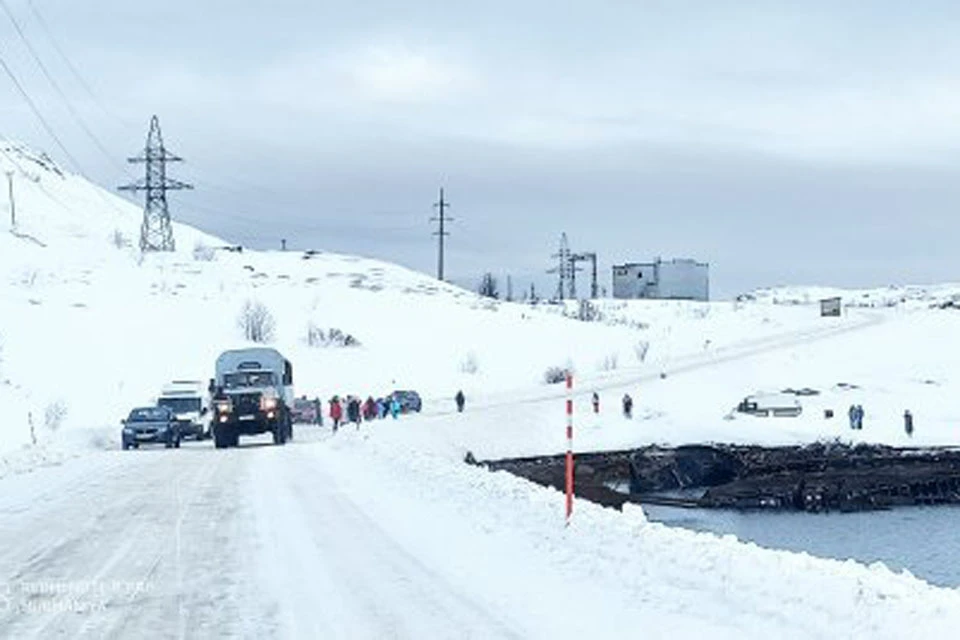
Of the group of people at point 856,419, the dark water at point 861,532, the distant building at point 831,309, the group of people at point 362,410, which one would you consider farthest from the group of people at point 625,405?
the distant building at point 831,309

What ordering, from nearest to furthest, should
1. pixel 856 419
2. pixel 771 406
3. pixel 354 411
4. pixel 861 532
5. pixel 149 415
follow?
pixel 861 532
pixel 149 415
pixel 354 411
pixel 856 419
pixel 771 406

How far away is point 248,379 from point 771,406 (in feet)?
104

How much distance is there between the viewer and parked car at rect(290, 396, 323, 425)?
72250mm

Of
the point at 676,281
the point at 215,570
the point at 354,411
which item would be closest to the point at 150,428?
the point at 354,411

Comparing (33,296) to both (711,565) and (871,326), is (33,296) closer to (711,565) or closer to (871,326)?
(871,326)

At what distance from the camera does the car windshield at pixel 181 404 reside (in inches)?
2352

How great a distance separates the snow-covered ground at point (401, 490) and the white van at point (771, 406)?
2.94 ft

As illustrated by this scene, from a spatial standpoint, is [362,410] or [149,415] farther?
[362,410]

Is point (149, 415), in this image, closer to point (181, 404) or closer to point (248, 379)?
point (248, 379)

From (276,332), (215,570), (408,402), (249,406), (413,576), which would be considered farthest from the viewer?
(276,332)

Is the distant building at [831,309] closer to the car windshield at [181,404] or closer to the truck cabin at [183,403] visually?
the truck cabin at [183,403]

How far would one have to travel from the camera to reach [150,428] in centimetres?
5269

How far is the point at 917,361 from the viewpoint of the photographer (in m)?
102

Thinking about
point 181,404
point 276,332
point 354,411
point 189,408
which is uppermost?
point 276,332
